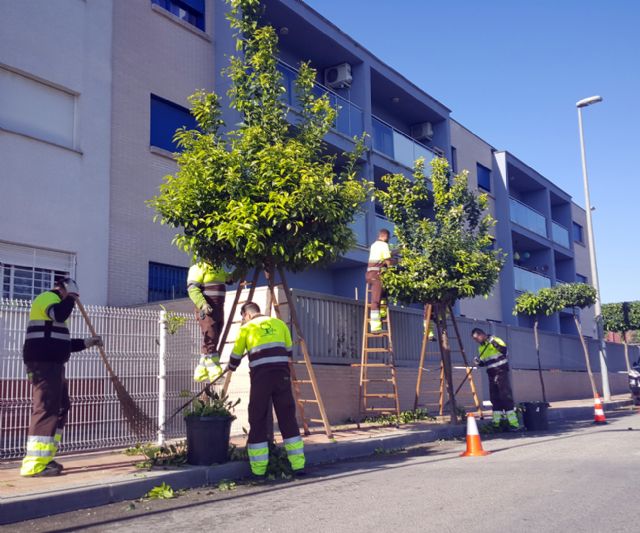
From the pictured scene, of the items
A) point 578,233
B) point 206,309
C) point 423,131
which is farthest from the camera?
point 578,233

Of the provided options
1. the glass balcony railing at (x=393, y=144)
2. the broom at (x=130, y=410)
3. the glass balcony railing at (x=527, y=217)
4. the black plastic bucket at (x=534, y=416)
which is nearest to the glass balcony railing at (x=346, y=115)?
the glass balcony railing at (x=393, y=144)

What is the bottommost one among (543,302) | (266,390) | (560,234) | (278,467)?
(278,467)

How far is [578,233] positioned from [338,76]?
2367 centimetres

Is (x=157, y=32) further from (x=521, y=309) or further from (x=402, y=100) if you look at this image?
(x=521, y=309)

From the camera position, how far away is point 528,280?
28.6 meters

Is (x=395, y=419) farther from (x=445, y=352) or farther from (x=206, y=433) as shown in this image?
(x=206, y=433)

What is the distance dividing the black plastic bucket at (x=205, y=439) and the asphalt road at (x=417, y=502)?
2.17 ft

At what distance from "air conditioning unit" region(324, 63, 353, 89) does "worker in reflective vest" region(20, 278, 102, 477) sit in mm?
13453

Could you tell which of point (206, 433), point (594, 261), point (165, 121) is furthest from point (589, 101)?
point (206, 433)

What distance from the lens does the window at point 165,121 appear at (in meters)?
14.4

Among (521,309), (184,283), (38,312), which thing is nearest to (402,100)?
(521,309)

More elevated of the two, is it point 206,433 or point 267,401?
point 267,401

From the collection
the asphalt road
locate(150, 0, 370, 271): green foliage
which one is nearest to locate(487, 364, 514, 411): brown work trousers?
the asphalt road

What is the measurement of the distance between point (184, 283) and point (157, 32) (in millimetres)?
5332
